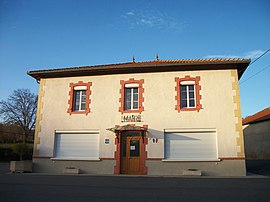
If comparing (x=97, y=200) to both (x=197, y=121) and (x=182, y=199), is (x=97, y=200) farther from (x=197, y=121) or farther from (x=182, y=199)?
(x=197, y=121)

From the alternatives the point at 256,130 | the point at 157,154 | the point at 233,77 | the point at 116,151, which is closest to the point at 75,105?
the point at 116,151

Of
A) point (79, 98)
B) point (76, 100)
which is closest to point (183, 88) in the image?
point (79, 98)

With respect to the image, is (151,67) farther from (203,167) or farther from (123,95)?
(203,167)

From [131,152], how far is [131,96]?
315 centimetres

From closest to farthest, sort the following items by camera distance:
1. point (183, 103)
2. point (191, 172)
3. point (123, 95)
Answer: point (191, 172) < point (183, 103) < point (123, 95)

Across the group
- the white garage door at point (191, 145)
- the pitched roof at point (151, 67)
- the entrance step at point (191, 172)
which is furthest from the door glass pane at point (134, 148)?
the pitched roof at point (151, 67)

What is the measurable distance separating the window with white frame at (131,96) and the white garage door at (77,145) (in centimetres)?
246

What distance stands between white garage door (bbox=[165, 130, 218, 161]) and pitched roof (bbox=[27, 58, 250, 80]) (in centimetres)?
360

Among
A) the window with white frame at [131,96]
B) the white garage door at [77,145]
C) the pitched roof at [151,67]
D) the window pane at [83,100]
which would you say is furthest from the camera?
the window pane at [83,100]

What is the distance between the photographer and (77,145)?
13.3 meters

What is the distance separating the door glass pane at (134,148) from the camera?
12.5 meters

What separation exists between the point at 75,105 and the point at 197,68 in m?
7.44

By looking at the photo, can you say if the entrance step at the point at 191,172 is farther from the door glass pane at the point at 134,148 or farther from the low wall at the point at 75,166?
the low wall at the point at 75,166

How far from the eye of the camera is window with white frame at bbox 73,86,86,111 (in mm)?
13742
